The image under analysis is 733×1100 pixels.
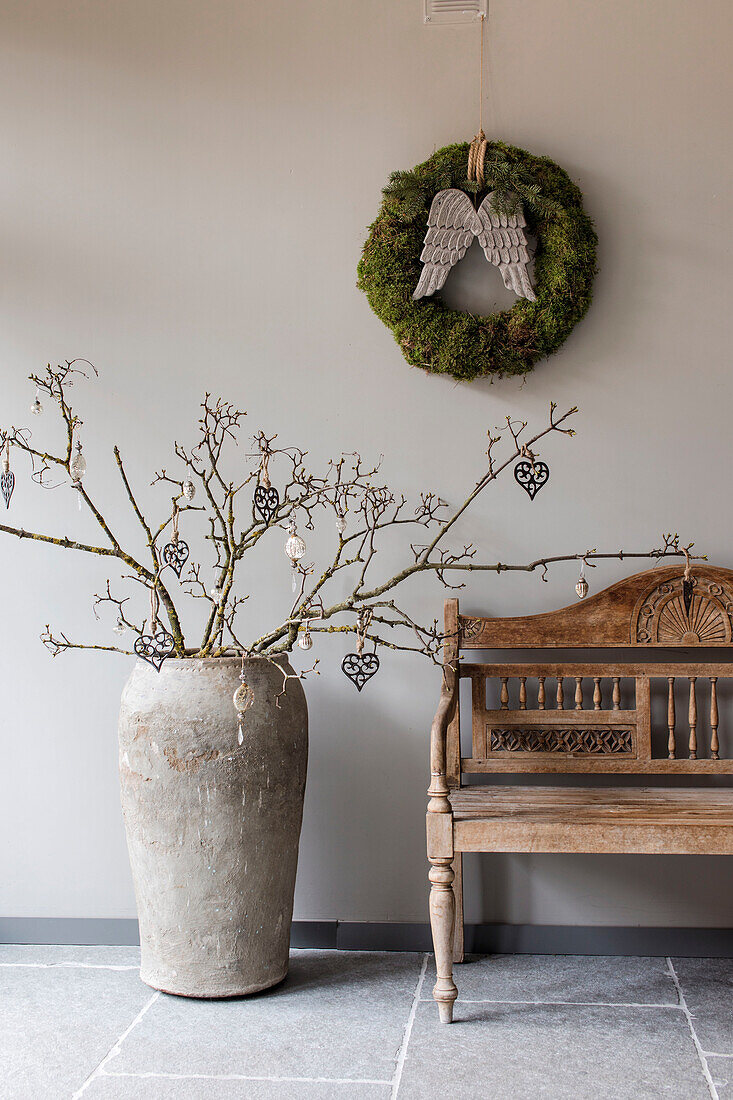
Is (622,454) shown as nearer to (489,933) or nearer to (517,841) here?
(517,841)

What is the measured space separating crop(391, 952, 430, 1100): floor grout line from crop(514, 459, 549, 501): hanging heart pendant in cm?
125

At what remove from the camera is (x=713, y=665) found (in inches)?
95.5

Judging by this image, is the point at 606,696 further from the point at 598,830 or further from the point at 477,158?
the point at 477,158

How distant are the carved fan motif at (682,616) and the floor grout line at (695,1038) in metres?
0.83

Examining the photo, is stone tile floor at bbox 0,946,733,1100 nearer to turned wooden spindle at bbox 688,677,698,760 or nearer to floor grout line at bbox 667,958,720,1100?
floor grout line at bbox 667,958,720,1100

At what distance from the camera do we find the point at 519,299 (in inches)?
101

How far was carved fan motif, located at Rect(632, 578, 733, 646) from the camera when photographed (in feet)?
7.89

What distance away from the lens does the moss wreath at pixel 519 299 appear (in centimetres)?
250

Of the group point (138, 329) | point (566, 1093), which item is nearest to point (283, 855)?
point (566, 1093)

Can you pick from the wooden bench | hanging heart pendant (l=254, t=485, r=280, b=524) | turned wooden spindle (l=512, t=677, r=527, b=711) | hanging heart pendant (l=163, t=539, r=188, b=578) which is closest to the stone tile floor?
the wooden bench

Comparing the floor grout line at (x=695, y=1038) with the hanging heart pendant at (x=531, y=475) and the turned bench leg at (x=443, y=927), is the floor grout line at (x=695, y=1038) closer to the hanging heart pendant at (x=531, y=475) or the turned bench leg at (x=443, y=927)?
the turned bench leg at (x=443, y=927)

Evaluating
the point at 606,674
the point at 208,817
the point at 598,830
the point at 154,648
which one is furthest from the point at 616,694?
the point at 154,648

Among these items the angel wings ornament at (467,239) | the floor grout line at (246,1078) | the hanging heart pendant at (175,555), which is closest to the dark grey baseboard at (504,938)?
the floor grout line at (246,1078)

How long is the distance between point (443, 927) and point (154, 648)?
2.98 feet
